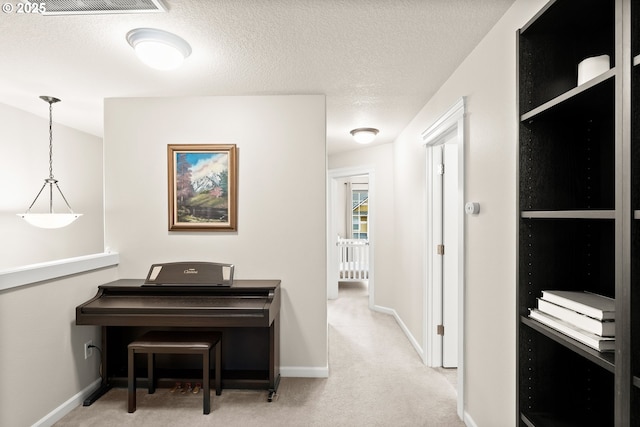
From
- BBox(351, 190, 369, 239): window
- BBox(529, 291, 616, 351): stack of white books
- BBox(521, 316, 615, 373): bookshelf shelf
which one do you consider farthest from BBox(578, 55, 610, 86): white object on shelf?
BBox(351, 190, 369, 239): window

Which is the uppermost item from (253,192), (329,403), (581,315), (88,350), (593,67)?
(593,67)

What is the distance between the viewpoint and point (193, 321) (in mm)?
2451

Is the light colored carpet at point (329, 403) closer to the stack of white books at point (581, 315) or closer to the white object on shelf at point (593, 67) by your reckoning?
the stack of white books at point (581, 315)

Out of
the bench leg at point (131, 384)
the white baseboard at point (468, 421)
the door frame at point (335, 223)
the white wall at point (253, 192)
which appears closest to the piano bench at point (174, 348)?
the bench leg at point (131, 384)

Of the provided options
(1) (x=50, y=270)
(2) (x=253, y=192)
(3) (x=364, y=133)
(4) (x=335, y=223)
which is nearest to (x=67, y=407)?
(1) (x=50, y=270)

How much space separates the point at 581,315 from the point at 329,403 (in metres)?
2.01

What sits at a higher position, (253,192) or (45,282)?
(253,192)

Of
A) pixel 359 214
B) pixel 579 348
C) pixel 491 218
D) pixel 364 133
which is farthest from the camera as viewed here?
pixel 359 214

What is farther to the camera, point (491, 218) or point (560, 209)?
point (491, 218)

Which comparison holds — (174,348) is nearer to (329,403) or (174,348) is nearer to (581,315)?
(329,403)

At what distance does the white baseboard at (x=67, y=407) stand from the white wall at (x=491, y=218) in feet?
8.94

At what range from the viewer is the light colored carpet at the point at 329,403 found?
93.6 inches

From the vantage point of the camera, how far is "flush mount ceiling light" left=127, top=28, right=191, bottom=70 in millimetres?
1952

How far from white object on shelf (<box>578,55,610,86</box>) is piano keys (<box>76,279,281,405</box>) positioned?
2132mm
